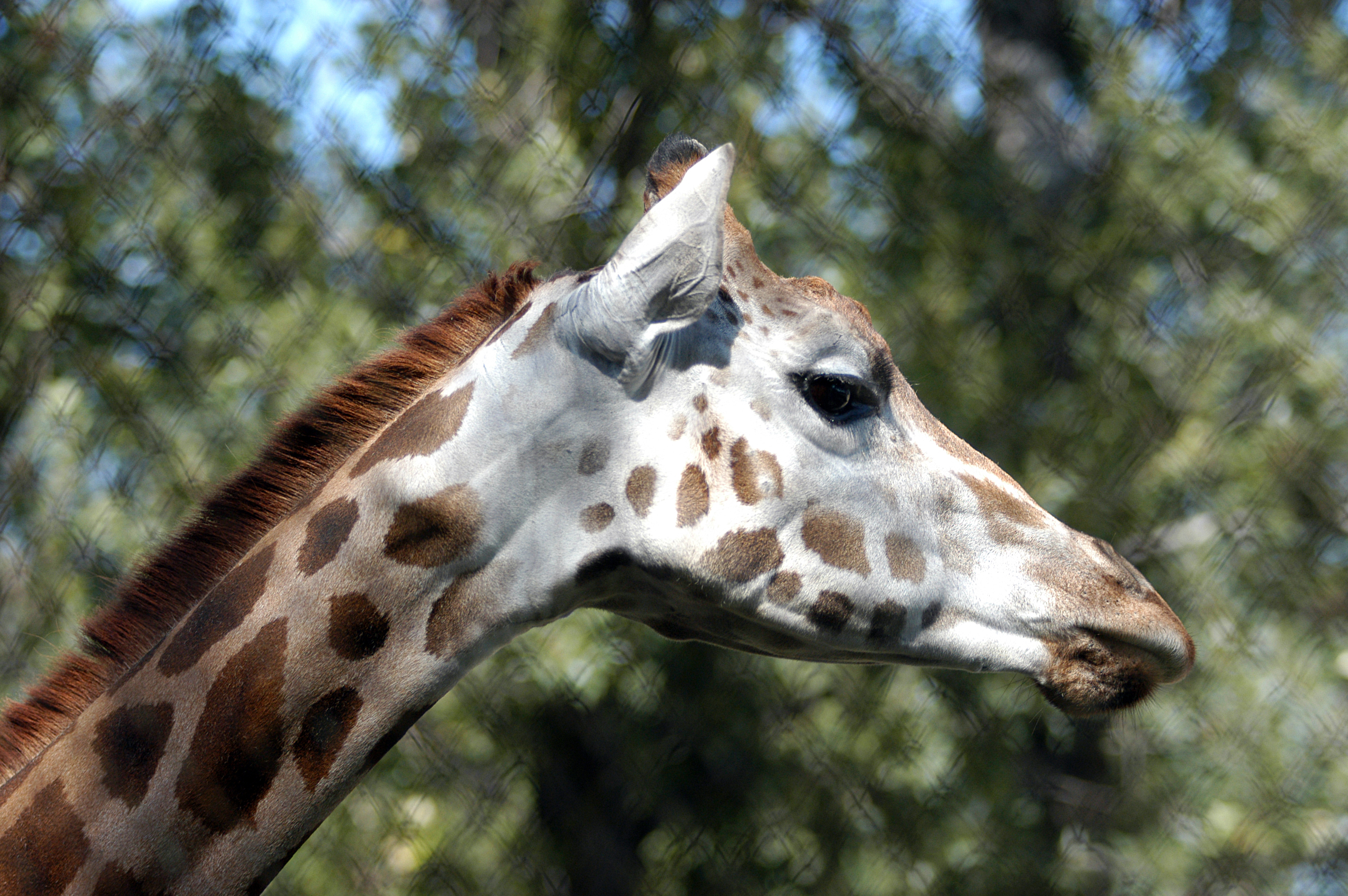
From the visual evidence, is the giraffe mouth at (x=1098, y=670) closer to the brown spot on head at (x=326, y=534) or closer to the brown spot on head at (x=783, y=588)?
the brown spot on head at (x=783, y=588)

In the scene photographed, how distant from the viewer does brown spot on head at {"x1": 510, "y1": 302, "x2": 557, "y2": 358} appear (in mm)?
1355

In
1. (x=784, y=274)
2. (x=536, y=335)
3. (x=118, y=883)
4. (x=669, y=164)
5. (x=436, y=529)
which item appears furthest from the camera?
(x=784, y=274)

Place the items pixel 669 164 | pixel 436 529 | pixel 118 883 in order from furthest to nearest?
pixel 669 164 < pixel 436 529 < pixel 118 883

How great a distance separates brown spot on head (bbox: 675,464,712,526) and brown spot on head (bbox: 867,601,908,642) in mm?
300

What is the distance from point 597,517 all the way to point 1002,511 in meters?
0.64

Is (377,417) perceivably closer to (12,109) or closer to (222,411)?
(222,411)

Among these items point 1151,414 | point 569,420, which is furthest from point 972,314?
point 569,420

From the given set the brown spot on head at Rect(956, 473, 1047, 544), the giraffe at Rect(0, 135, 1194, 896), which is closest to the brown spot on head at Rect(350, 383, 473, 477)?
the giraffe at Rect(0, 135, 1194, 896)

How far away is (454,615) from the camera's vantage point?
4.10ft

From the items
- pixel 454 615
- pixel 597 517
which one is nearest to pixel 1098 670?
pixel 597 517

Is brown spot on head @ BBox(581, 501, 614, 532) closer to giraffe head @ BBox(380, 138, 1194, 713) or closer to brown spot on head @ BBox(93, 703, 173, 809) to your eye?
giraffe head @ BBox(380, 138, 1194, 713)

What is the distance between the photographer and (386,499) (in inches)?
50.4

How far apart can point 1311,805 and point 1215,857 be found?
0.36m

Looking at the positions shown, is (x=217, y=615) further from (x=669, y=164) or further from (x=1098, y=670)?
(x=1098, y=670)
